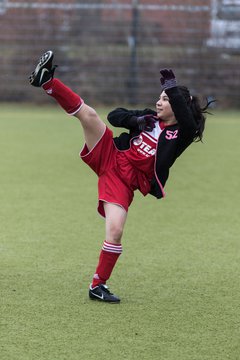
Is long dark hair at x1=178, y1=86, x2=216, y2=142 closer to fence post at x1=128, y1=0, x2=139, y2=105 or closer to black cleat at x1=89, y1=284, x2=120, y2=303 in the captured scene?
black cleat at x1=89, y1=284, x2=120, y2=303

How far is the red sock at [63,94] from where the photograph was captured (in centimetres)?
448

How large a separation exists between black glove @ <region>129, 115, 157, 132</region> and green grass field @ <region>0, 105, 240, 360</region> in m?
0.92

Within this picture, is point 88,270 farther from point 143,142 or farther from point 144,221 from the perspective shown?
point 144,221

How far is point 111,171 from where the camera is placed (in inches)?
184

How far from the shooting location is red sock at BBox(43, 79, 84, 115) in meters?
4.48

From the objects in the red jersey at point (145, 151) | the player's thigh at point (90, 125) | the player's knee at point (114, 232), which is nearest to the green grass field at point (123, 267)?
the player's knee at point (114, 232)

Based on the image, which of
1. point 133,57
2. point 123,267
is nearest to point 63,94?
point 123,267

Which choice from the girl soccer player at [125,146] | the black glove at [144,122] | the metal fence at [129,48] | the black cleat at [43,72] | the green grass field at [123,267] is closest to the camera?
the green grass field at [123,267]

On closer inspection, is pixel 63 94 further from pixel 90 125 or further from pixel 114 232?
pixel 114 232

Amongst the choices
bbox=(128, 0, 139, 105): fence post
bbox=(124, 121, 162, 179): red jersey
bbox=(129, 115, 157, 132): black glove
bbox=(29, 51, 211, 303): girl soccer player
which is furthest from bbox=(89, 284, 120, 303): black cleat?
bbox=(128, 0, 139, 105): fence post

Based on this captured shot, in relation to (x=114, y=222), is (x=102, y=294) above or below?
below

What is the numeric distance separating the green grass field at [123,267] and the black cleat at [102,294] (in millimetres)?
56

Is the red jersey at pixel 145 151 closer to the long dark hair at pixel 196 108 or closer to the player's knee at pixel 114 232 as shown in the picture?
the long dark hair at pixel 196 108

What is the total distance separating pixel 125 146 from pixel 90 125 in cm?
27
